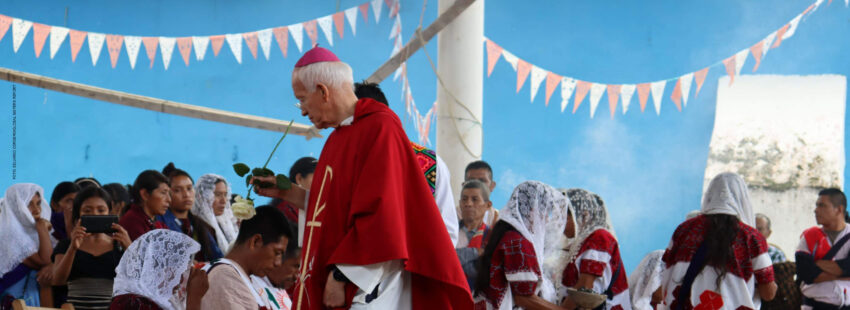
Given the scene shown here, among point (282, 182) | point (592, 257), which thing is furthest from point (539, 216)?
point (282, 182)

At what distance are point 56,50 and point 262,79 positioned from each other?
7.03 feet

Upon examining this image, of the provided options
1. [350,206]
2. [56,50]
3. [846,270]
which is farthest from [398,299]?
[56,50]

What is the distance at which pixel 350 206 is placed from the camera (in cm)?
226

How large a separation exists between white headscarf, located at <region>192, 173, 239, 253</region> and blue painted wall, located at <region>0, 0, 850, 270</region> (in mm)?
3987

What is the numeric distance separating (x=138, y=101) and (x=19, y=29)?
1.40 m

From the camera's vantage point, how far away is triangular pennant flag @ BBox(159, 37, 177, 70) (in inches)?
327

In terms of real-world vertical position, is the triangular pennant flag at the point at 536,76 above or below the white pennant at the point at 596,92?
above

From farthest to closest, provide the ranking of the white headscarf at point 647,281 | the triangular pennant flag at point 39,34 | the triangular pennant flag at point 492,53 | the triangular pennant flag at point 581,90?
the triangular pennant flag at point 581,90 < the triangular pennant flag at point 492,53 < the triangular pennant flag at point 39,34 < the white headscarf at point 647,281

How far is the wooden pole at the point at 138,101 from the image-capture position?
7070 millimetres

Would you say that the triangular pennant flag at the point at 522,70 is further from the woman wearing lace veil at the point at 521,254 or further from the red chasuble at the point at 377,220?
the red chasuble at the point at 377,220

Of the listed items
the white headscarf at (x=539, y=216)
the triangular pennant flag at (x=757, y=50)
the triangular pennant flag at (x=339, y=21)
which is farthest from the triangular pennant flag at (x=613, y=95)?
the white headscarf at (x=539, y=216)

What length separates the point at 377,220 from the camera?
2150mm

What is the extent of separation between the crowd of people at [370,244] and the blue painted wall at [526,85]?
3013mm

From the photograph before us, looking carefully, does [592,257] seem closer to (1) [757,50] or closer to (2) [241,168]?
(2) [241,168]
